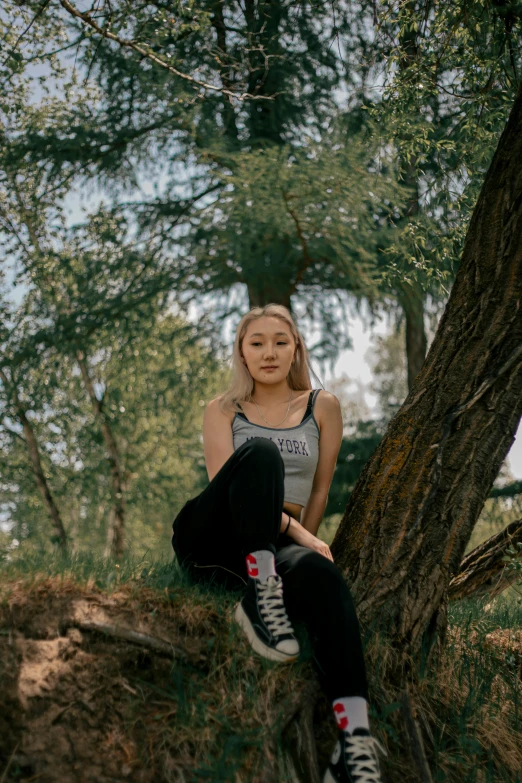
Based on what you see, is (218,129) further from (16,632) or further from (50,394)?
(16,632)

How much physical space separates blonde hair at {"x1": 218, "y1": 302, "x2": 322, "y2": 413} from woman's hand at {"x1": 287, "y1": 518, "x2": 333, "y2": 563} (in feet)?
2.60

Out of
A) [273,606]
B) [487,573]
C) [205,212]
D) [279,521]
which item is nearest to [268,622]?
[273,606]

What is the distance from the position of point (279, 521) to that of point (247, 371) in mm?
1150

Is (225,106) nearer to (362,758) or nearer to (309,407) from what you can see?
(309,407)

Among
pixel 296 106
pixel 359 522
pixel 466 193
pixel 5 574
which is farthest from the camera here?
pixel 296 106

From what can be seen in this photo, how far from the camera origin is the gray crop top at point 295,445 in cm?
340

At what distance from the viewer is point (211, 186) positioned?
10094 mm

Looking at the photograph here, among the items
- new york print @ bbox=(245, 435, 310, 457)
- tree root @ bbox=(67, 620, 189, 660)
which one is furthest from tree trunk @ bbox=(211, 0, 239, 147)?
tree root @ bbox=(67, 620, 189, 660)

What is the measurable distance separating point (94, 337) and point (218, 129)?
11.9ft

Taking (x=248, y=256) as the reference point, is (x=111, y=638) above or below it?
below

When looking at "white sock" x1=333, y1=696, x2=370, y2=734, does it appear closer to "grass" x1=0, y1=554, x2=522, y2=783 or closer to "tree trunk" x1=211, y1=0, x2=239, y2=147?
"grass" x1=0, y1=554, x2=522, y2=783

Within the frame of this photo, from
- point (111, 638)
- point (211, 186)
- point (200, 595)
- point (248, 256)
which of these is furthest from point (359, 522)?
point (211, 186)

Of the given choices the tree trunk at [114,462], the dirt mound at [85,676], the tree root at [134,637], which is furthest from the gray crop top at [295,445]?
the tree trunk at [114,462]

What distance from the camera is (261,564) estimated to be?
9.11 feet
